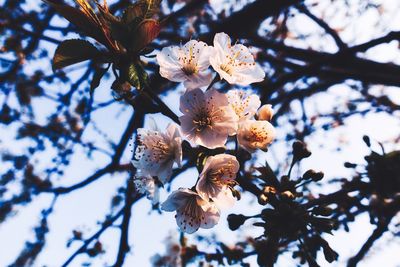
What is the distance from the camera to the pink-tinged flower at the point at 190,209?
149cm

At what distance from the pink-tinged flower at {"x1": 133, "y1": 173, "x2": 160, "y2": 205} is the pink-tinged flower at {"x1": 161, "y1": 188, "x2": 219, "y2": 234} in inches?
9.7

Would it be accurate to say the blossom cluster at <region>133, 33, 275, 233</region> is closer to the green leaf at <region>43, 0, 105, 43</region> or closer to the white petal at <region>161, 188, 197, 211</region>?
the white petal at <region>161, 188, 197, 211</region>

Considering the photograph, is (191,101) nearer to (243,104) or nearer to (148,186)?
(243,104)

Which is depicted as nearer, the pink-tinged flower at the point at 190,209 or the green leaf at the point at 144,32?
the green leaf at the point at 144,32

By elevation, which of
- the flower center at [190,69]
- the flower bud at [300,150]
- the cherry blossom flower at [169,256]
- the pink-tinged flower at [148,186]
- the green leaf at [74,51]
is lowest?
the flower bud at [300,150]

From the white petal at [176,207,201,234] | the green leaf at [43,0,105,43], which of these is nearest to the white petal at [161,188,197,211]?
the white petal at [176,207,201,234]

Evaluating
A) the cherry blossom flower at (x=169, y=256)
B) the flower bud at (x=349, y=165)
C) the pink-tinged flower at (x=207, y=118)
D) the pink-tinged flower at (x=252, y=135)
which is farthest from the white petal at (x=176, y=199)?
the cherry blossom flower at (x=169, y=256)

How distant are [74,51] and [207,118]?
661 millimetres

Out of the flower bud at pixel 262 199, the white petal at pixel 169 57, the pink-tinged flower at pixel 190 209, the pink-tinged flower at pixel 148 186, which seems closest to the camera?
the flower bud at pixel 262 199

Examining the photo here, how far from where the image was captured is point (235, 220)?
64.4 inches

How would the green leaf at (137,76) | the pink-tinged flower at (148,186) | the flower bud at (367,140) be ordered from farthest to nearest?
the flower bud at (367,140), the pink-tinged flower at (148,186), the green leaf at (137,76)

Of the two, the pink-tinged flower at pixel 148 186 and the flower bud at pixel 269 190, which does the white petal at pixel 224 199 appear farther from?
the pink-tinged flower at pixel 148 186

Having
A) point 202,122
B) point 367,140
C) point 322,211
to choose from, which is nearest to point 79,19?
point 202,122

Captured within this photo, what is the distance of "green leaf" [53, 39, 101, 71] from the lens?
3.98 feet
